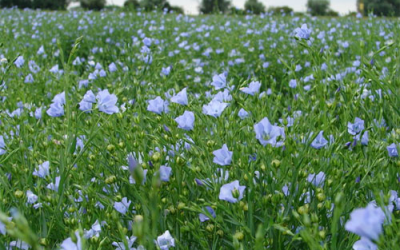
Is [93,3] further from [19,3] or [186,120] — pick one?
[186,120]

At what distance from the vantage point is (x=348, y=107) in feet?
6.48

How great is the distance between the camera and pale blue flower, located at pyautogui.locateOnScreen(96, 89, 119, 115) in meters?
1.79

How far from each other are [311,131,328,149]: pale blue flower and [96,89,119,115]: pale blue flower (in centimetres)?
81

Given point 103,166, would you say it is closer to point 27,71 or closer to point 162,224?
point 162,224

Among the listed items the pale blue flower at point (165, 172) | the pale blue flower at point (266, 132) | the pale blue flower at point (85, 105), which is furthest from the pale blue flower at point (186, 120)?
the pale blue flower at point (85, 105)

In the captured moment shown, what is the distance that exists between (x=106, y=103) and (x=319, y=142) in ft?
2.89

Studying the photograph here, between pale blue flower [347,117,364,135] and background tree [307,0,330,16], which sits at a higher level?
pale blue flower [347,117,364,135]

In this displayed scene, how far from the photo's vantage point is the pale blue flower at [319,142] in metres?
1.65

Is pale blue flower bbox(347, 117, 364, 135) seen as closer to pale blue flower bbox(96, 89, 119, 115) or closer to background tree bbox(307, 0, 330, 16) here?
pale blue flower bbox(96, 89, 119, 115)

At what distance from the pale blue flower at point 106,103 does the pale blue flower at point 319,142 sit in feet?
2.64

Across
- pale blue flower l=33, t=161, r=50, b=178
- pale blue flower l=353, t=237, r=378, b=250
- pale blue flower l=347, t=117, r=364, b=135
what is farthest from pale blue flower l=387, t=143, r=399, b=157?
pale blue flower l=33, t=161, r=50, b=178

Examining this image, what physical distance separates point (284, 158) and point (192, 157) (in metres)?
0.42

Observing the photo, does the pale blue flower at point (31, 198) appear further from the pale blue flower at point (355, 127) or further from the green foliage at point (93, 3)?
the green foliage at point (93, 3)

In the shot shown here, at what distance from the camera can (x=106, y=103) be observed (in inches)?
71.4
